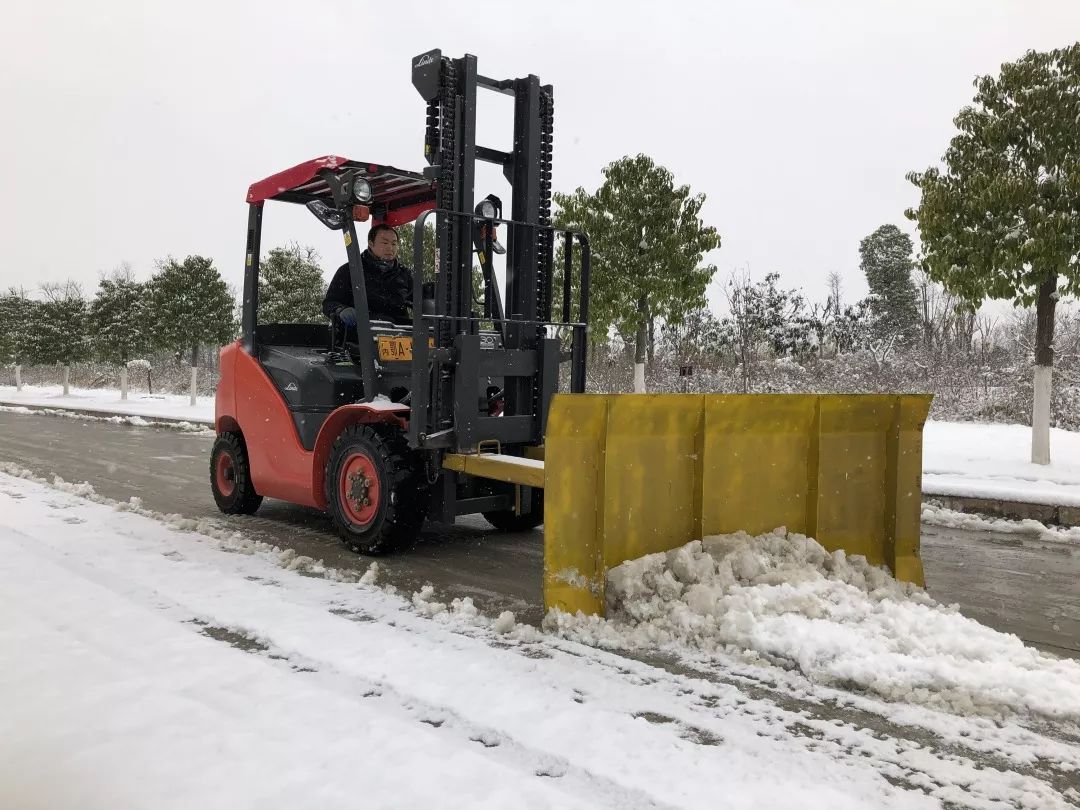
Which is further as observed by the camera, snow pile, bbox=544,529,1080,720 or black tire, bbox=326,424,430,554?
black tire, bbox=326,424,430,554

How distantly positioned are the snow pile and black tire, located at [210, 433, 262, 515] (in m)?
3.82

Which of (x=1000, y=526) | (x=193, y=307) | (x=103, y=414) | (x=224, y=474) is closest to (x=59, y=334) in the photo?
(x=193, y=307)

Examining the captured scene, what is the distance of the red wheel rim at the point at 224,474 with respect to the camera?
23.2 feet

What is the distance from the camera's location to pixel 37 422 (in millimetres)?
17797

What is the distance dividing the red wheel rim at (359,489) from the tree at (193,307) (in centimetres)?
2328

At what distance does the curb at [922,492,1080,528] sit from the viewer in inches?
282

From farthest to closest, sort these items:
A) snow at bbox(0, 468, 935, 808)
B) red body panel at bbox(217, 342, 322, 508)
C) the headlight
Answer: red body panel at bbox(217, 342, 322, 508)
the headlight
snow at bbox(0, 468, 935, 808)

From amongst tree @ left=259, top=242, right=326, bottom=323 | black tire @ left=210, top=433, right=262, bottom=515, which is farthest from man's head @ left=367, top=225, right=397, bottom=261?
tree @ left=259, top=242, right=326, bottom=323

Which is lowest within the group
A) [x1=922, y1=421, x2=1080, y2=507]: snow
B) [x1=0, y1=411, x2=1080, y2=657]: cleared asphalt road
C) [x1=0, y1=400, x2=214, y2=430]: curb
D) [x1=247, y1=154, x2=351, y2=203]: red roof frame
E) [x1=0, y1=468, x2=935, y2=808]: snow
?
[x1=0, y1=468, x2=935, y2=808]: snow

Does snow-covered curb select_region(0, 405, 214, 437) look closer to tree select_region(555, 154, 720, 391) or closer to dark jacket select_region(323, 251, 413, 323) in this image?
tree select_region(555, 154, 720, 391)

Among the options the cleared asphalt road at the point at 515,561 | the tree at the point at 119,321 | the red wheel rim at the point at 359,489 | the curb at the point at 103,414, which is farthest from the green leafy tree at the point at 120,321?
the red wheel rim at the point at 359,489

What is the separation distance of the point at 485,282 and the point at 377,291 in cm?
77

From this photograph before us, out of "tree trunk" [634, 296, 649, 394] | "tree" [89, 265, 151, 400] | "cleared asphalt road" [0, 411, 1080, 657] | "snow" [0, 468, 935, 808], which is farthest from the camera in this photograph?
"tree" [89, 265, 151, 400]

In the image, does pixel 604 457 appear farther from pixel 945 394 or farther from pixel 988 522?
pixel 945 394
